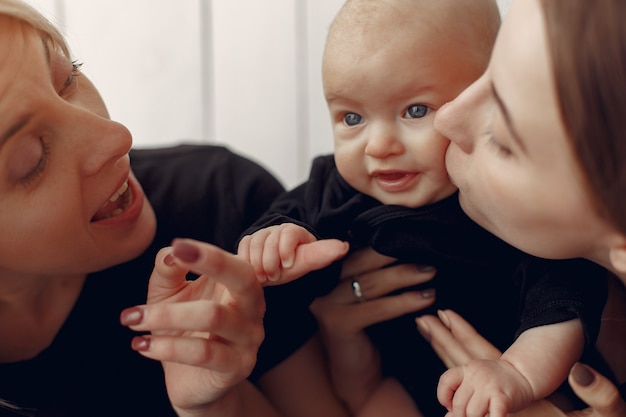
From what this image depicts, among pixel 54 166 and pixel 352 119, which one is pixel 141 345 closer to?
pixel 54 166

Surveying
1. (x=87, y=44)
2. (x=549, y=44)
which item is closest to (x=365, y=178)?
(x=549, y=44)

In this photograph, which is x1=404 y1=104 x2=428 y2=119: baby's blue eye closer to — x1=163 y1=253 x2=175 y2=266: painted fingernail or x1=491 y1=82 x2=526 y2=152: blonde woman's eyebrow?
x1=491 y1=82 x2=526 y2=152: blonde woman's eyebrow

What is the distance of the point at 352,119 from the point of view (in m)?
0.86

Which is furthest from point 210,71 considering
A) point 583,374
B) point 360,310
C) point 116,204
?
point 583,374

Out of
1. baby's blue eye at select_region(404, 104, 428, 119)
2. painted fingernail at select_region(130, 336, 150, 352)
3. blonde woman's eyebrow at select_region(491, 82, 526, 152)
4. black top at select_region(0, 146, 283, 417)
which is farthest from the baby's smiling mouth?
blonde woman's eyebrow at select_region(491, 82, 526, 152)

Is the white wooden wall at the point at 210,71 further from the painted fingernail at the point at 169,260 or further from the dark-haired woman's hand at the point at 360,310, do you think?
the painted fingernail at the point at 169,260

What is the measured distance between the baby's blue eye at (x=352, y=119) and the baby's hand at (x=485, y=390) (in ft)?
0.99

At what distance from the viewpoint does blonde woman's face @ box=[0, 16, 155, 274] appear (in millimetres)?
752

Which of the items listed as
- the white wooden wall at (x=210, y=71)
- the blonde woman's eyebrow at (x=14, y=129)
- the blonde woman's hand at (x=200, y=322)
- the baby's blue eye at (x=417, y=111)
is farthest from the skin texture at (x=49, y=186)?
the white wooden wall at (x=210, y=71)

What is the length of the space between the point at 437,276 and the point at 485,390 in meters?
0.22

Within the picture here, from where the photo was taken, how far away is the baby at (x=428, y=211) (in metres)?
0.75

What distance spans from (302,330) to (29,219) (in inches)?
14.9

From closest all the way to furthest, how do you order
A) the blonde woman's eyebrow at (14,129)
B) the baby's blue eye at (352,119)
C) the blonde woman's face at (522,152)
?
the blonde woman's face at (522,152) → the blonde woman's eyebrow at (14,129) → the baby's blue eye at (352,119)

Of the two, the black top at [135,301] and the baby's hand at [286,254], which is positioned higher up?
the baby's hand at [286,254]
